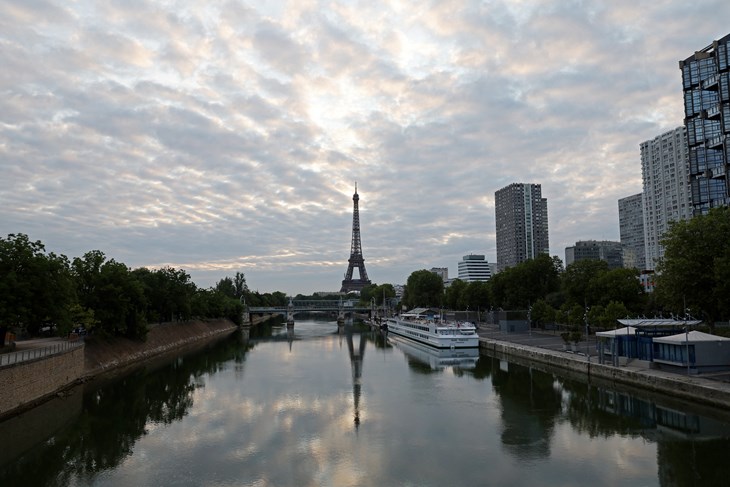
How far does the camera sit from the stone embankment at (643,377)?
92.5ft

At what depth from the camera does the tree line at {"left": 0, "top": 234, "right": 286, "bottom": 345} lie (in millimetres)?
34781

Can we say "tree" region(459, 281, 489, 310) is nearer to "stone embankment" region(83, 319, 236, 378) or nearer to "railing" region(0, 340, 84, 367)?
"stone embankment" region(83, 319, 236, 378)

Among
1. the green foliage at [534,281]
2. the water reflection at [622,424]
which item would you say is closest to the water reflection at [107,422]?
the water reflection at [622,424]

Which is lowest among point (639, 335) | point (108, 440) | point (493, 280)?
point (108, 440)

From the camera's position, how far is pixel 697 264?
3619 centimetres

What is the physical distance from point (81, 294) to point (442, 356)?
1567 inches

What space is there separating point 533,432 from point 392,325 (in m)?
87.7

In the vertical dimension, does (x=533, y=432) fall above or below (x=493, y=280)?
below

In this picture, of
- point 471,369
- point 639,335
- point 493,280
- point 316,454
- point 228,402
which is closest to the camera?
point 316,454

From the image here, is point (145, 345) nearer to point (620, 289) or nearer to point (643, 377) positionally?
point (643, 377)

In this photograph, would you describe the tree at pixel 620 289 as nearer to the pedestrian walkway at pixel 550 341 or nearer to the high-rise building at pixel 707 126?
the pedestrian walkway at pixel 550 341

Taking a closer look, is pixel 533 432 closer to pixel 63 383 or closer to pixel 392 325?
pixel 63 383

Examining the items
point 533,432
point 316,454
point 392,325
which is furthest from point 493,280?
Result: point 316,454

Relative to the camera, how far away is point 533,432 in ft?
88.3
